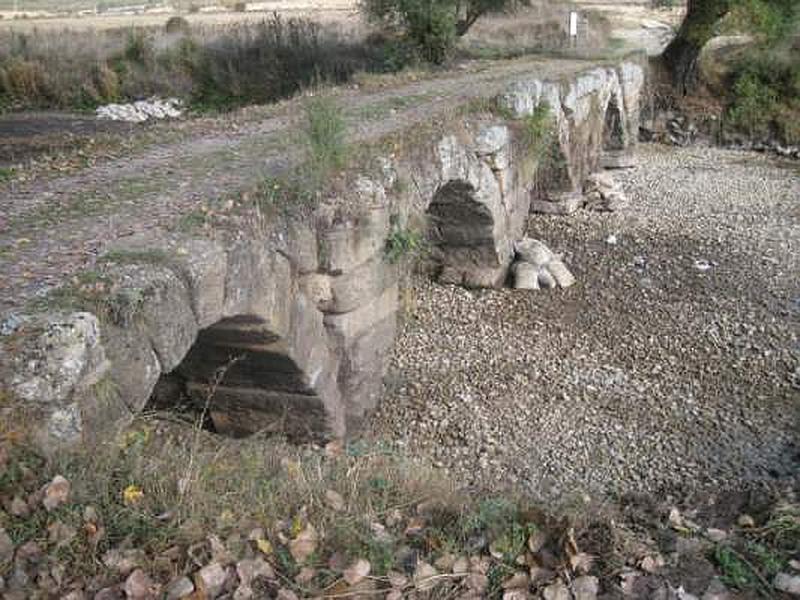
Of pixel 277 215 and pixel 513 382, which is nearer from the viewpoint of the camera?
pixel 277 215

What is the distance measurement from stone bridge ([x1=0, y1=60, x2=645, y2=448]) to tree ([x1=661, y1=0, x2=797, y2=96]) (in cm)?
621

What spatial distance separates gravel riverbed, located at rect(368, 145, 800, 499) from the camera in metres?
6.88

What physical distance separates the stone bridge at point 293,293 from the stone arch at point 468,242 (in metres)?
0.02

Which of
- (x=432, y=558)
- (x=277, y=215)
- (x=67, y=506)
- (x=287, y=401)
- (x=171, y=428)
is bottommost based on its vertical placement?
(x=287, y=401)

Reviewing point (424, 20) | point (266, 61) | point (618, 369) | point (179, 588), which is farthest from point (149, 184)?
point (266, 61)

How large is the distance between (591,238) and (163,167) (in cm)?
723

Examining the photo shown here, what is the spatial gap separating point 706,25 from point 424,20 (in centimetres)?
650

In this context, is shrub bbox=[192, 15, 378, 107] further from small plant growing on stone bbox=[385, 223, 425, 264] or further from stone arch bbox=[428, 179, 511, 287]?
small plant growing on stone bbox=[385, 223, 425, 264]

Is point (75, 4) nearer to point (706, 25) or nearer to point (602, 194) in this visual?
point (706, 25)

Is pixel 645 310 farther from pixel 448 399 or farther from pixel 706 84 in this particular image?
pixel 706 84

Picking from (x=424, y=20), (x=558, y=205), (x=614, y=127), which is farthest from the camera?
(x=614, y=127)

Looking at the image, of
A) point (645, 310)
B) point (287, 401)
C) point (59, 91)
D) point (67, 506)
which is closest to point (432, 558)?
point (67, 506)

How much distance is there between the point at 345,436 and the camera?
22.9ft

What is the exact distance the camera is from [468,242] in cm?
998
